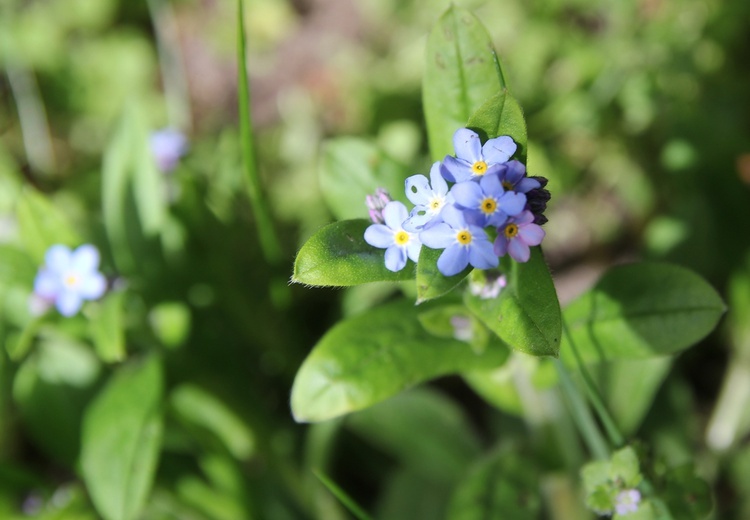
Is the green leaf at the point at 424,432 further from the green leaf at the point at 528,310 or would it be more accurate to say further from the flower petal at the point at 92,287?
the green leaf at the point at 528,310

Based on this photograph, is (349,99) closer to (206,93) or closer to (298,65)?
(298,65)

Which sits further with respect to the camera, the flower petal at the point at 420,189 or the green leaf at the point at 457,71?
the green leaf at the point at 457,71

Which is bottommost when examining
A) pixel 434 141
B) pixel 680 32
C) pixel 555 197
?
pixel 555 197

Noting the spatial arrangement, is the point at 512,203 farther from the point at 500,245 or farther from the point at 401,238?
the point at 401,238

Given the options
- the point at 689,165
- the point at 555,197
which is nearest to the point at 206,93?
the point at 555,197

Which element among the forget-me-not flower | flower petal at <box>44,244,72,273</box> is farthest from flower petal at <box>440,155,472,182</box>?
flower petal at <box>44,244,72,273</box>

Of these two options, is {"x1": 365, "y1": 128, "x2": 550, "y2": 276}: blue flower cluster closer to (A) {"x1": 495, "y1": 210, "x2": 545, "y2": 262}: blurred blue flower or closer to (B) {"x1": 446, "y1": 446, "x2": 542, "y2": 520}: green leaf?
A: (A) {"x1": 495, "y1": 210, "x2": 545, "y2": 262}: blurred blue flower

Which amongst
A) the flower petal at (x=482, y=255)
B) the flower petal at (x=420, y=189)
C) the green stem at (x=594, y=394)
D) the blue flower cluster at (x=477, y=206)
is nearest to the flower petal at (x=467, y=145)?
the blue flower cluster at (x=477, y=206)
